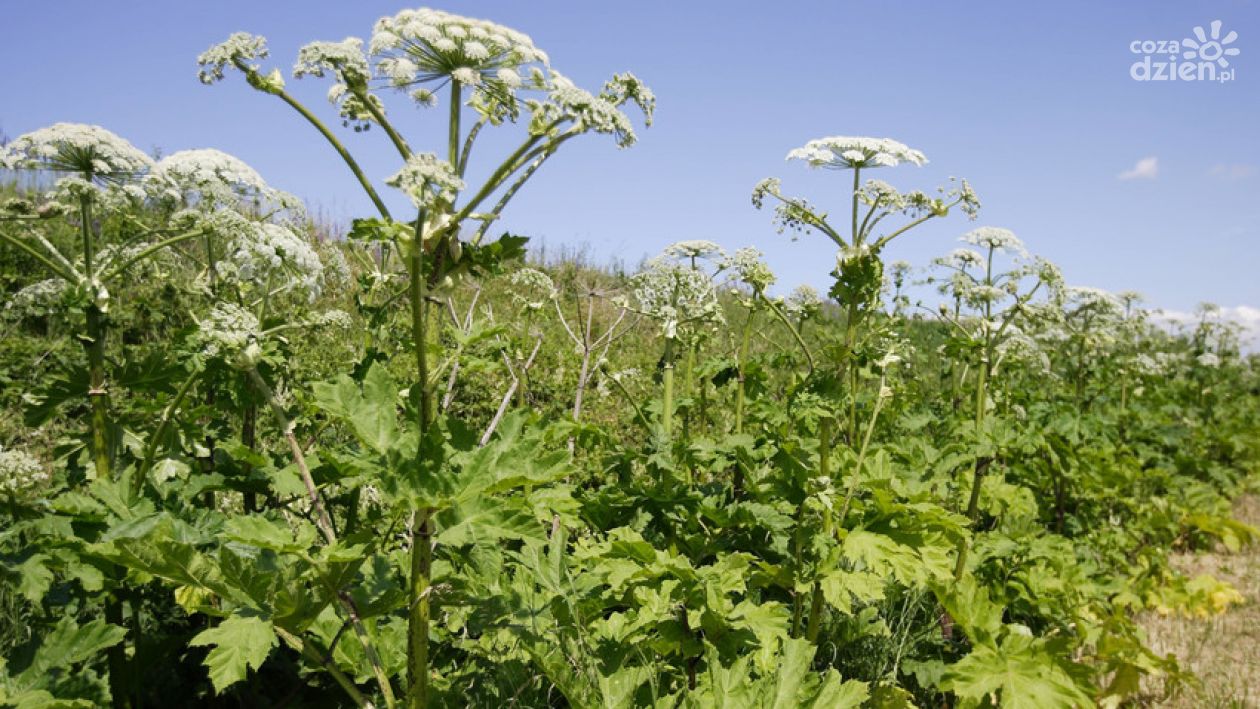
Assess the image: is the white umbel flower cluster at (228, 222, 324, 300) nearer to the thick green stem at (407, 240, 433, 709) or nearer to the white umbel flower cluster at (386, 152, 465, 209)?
the thick green stem at (407, 240, 433, 709)

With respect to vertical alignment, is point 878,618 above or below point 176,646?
below

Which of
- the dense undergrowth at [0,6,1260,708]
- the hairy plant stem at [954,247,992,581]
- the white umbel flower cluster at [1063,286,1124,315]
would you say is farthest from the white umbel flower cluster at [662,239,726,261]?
the white umbel flower cluster at [1063,286,1124,315]

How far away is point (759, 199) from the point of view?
358cm

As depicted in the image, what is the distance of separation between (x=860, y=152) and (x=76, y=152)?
3.04 m

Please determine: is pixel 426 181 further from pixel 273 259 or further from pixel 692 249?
pixel 692 249

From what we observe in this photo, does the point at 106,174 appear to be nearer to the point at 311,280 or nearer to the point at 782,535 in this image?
the point at 311,280

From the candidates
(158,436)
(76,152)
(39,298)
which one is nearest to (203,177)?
(76,152)

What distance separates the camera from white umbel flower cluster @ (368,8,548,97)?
193 cm

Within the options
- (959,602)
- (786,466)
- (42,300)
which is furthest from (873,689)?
(42,300)

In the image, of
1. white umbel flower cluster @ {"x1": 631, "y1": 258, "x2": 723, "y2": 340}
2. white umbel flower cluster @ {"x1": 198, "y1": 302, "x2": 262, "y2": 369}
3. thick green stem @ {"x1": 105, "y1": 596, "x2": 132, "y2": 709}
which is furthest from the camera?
white umbel flower cluster @ {"x1": 631, "y1": 258, "x2": 723, "y2": 340}

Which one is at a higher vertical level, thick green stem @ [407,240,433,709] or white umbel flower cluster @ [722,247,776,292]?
white umbel flower cluster @ [722,247,776,292]

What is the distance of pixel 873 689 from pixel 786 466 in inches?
42.4

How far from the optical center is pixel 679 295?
443 centimetres

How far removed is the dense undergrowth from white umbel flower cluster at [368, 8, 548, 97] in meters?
0.01
